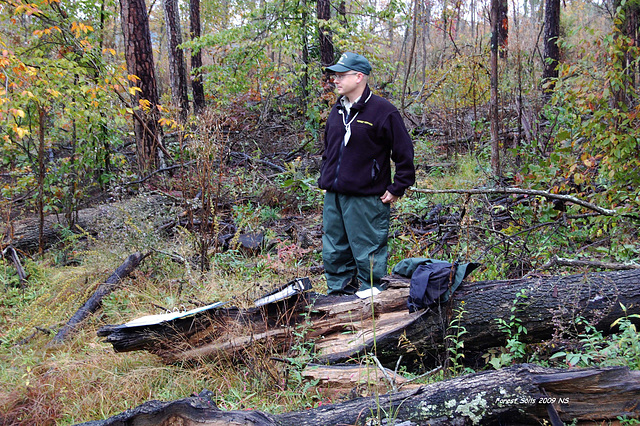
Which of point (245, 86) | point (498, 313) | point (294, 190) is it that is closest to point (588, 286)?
point (498, 313)

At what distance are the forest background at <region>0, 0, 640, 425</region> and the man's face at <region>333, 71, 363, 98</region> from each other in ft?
3.82

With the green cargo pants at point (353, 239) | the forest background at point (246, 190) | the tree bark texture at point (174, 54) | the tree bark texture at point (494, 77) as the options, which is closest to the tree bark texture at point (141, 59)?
the forest background at point (246, 190)

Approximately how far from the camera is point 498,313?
321 cm

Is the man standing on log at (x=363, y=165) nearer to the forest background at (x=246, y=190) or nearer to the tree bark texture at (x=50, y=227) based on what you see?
the forest background at (x=246, y=190)

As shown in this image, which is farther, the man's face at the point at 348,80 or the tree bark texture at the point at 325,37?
the tree bark texture at the point at 325,37

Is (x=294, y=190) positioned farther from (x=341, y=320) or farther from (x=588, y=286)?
(x=588, y=286)

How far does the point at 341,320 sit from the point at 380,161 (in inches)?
54.1

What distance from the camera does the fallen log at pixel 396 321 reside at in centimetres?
307

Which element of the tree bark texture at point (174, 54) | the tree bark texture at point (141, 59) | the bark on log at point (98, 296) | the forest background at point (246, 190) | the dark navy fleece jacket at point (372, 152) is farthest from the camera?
the tree bark texture at point (174, 54)

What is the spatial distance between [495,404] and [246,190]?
6.05 m

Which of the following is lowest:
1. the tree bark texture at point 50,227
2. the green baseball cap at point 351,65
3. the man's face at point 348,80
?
the tree bark texture at point 50,227

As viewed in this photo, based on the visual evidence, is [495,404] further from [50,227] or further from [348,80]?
[50,227]

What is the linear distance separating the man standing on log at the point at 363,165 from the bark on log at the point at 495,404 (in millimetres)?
1587

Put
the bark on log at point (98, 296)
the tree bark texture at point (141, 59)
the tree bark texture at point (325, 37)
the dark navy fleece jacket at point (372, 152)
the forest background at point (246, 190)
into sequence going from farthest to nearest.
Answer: the tree bark texture at point (325, 37) < the tree bark texture at point (141, 59) < the bark on log at point (98, 296) < the dark navy fleece jacket at point (372, 152) < the forest background at point (246, 190)
